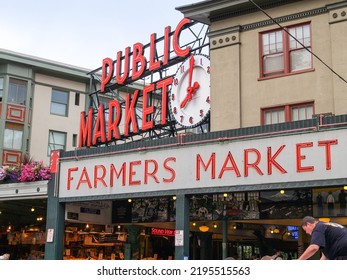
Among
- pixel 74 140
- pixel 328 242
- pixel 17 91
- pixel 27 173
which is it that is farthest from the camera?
pixel 74 140

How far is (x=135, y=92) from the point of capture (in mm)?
27750

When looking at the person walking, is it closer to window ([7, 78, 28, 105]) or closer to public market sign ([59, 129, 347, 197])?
public market sign ([59, 129, 347, 197])

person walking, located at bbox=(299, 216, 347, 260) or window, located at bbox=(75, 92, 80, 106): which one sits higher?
window, located at bbox=(75, 92, 80, 106)

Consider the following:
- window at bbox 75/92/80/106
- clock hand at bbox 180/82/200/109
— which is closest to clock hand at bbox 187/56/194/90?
clock hand at bbox 180/82/200/109

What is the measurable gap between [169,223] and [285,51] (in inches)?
340

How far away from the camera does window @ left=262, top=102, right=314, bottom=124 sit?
65.2ft

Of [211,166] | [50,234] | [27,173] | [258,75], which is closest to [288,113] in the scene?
[258,75]

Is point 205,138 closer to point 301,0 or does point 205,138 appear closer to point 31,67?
point 301,0

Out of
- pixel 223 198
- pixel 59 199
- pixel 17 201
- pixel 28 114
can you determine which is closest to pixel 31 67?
pixel 28 114

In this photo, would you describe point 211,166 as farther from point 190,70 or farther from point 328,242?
point 328,242

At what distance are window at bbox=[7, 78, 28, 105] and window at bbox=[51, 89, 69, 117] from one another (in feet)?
8.15

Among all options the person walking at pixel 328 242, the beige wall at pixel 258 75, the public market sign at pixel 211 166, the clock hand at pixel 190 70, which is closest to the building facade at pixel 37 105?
the public market sign at pixel 211 166

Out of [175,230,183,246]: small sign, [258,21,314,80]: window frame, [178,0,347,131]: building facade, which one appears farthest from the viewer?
[258,21,314,80]: window frame

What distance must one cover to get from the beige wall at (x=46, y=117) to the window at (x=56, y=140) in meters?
0.27
